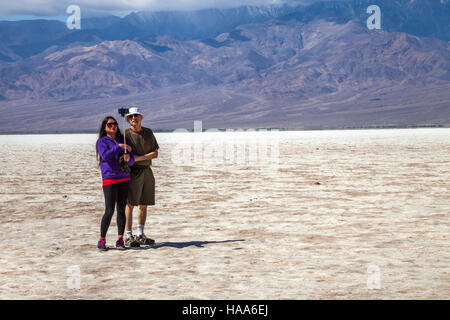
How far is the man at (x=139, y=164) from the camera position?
297 inches

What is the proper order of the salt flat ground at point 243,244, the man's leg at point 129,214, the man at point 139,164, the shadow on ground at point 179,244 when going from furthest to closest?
the shadow on ground at point 179,244, the man's leg at point 129,214, the man at point 139,164, the salt flat ground at point 243,244

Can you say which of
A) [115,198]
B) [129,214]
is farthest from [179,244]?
[115,198]

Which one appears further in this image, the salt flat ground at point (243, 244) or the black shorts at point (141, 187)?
the black shorts at point (141, 187)

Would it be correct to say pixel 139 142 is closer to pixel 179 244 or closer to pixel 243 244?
pixel 179 244

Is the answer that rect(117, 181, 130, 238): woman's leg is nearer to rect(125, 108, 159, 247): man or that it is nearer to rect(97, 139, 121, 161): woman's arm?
rect(125, 108, 159, 247): man

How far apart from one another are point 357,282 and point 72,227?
516 cm

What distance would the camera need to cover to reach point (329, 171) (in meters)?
20.0

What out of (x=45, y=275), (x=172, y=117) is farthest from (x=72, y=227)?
(x=172, y=117)

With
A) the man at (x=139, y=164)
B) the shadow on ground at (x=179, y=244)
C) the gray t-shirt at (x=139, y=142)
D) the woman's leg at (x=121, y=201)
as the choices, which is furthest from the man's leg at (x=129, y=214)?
the gray t-shirt at (x=139, y=142)

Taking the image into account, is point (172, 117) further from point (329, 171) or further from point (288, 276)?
point (288, 276)

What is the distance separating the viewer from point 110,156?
7215 mm

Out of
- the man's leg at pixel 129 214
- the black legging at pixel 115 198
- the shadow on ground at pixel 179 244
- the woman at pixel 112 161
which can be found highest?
the woman at pixel 112 161

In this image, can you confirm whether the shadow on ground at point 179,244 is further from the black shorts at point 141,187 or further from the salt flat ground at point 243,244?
the black shorts at point 141,187

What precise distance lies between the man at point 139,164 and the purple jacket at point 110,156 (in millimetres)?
236
